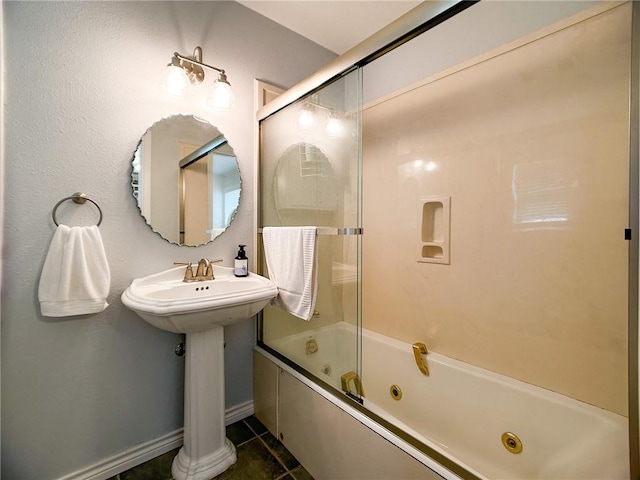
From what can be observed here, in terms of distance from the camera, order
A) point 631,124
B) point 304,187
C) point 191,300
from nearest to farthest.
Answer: point 631,124 < point 191,300 < point 304,187

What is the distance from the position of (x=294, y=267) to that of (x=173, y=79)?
3.48ft

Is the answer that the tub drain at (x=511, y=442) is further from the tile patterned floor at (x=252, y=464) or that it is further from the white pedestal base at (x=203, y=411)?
the white pedestal base at (x=203, y=411)

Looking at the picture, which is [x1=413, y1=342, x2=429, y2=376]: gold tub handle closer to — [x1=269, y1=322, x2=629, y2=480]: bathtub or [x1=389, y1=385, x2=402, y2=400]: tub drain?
[x1=269, y1=322, x2=629, y2=480]: bathtub

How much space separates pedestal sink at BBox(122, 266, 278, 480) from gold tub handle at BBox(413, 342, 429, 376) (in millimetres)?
906

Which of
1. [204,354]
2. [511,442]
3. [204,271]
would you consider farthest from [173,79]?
[511,442]

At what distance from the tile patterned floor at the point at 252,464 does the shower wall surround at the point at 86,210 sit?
12cm

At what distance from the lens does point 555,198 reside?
4.18ft

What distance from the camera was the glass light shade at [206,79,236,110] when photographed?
151 centimetres

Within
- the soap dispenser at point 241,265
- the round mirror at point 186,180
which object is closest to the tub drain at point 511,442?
the soap dispenser at point 241,265

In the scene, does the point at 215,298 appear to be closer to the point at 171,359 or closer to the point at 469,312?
the point at 171,359

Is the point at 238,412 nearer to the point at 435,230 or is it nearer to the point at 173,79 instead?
the point at 435,230

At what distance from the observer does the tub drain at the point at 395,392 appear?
5.53 feet

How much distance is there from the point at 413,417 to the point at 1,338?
191 centimetres

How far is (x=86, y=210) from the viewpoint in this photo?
4.16 ft
